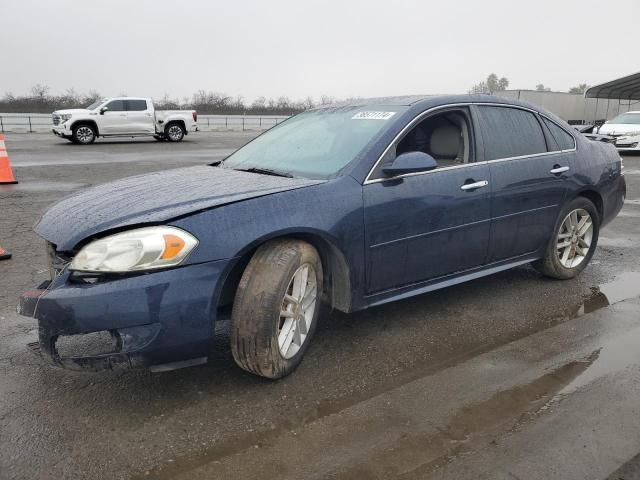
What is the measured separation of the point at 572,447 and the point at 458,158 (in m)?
2.17

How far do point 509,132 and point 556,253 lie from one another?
1.16 metres

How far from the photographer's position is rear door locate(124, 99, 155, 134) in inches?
862

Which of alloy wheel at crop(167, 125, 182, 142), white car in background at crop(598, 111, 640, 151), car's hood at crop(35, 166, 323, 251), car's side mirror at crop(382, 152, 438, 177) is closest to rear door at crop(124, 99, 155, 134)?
alloy wheel at crop(167, 125, 182, 142)

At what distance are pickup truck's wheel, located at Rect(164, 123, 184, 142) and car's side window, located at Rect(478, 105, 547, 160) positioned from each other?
20991mm

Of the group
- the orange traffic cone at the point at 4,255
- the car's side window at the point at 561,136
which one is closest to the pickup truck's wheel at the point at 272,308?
the car's side window at the point at 561,136

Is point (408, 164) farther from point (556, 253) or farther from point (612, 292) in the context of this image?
point (612, 292)

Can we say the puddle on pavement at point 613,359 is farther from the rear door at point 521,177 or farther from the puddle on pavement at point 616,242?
the puddle on pavement at point 616,242

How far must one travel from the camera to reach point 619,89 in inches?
1320

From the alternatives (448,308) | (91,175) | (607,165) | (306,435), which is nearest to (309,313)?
(306,435)

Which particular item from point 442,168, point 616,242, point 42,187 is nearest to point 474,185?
point 442,168

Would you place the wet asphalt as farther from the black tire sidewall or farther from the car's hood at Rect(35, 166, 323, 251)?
the car's hood at Rect(35, 166, 323, 251)

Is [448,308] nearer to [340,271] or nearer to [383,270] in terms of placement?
[383,270]

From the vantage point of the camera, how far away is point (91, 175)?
1172 cm

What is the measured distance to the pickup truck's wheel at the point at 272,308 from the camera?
9.25 feet
